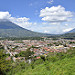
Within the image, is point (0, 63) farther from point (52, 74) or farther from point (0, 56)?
point (52, 74)

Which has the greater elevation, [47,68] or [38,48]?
[47,68]

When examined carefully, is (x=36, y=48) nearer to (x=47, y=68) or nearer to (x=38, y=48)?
(x=38, y=48)

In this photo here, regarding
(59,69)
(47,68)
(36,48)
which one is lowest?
(36,48)

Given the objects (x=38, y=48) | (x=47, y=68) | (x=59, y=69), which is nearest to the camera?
(x=59, y=69)

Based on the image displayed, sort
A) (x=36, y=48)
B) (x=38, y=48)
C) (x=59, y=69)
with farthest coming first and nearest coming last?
1. (x=36, y=48)
2. (x=38, y=48)
3. (x=59, y=69)

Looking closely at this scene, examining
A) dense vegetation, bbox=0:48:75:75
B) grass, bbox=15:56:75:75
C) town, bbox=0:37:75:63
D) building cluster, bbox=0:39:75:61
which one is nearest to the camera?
grass, bbox=15:56:75:75

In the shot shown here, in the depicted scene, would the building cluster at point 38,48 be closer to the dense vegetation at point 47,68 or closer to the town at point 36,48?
the town at point 36,48

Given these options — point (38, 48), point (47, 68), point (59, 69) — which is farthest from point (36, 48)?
point (59, 69)

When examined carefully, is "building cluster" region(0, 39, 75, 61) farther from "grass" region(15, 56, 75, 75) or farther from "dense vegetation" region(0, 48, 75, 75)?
"grass" region(15, 56, 75, 75)

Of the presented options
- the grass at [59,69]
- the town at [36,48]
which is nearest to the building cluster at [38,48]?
the town at [36,48]

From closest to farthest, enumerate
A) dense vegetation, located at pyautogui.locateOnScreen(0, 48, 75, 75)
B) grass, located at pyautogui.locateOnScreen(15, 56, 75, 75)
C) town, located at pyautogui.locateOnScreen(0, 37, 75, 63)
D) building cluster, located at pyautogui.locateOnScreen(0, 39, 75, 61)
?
grass, located at pyautogui.locateOnScreen(15, 56, 75, 75)
dense vegetation, located at pyautogui.locateOnScreen(0, 48, 75, 75)
town, located at pyautogui.locateOnScreen(0, 37, 75, 63)
building cluster, located at pyautogui.locateOnScreen(0, 39, 75, 61)

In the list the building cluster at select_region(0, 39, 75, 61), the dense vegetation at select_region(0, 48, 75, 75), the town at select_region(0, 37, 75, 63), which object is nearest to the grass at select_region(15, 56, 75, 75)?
the dense vegetation at select_region(0, 48, 75, 75)

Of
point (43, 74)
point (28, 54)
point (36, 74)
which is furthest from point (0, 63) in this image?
point (28, 54)

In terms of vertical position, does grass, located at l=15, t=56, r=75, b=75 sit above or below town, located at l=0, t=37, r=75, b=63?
above
